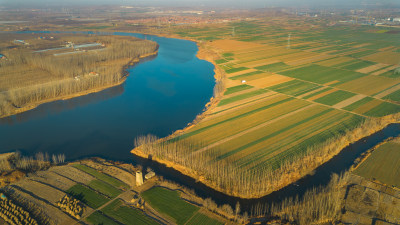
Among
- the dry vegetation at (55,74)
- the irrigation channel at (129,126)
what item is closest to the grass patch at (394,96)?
the irrigation channel at (129,126)

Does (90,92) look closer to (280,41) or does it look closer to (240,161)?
(240,161)

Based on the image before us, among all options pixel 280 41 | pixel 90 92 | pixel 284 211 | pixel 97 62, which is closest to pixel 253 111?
pixel 284 211

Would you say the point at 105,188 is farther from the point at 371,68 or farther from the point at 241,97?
the point at 371,68

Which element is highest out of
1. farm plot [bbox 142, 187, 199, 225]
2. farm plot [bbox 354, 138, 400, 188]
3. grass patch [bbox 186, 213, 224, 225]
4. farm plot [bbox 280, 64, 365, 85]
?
farm plot [bbox 280, 64, 365, 85]

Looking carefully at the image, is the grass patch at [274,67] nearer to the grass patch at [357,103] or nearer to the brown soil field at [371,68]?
the brown soil field at [371,68]

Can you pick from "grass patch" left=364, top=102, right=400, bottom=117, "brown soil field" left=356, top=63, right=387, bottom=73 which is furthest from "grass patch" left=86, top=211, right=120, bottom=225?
"brown soil field" left=356, top=63, right=387, bottom=73

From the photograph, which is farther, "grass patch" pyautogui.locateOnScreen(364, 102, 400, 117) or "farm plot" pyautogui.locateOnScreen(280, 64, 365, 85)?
"farm plot" pyautogui.locateOnScreen(280, 64, 365, 85)

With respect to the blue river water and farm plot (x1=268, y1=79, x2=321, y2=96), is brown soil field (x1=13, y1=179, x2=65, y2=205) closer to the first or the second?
the blue river water
